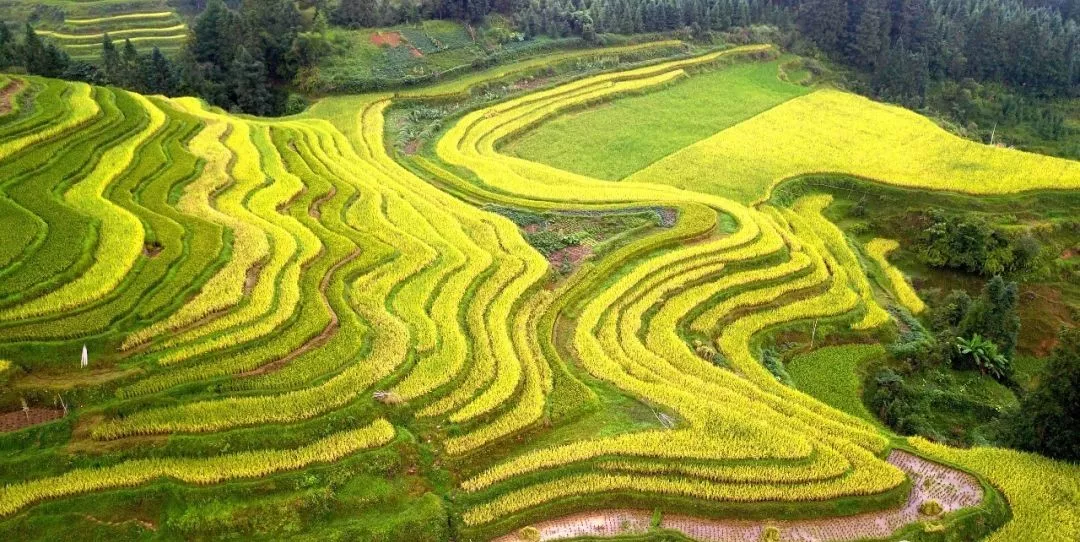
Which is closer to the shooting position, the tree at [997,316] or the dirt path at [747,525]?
the dirt path at [747,525]

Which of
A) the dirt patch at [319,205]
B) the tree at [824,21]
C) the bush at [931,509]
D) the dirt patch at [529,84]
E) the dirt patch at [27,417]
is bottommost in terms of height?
the bush at [931,509]

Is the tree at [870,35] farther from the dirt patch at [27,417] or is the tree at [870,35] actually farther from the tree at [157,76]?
the dirt patch at [27,417]

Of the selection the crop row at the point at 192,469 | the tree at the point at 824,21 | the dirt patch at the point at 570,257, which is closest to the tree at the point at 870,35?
Result: the tree at the point at 824,21

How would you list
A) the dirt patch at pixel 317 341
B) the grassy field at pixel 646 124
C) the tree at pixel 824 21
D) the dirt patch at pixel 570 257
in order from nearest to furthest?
the dirt patch at pixel 317 341 < the dirt patch at pixel 570 257 < the grassy field at pixel 646 124 < the tree at pixel 824 21

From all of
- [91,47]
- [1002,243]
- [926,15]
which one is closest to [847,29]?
[926,15]

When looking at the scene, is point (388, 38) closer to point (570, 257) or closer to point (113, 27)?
point (113, 27)

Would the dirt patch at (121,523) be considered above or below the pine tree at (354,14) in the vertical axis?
below

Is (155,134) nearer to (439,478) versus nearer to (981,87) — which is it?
(439,478)

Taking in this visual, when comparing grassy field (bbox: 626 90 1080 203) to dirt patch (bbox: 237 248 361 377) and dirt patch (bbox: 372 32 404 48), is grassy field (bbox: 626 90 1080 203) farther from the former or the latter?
dirt patch (bbox: 372 32 404 48)
